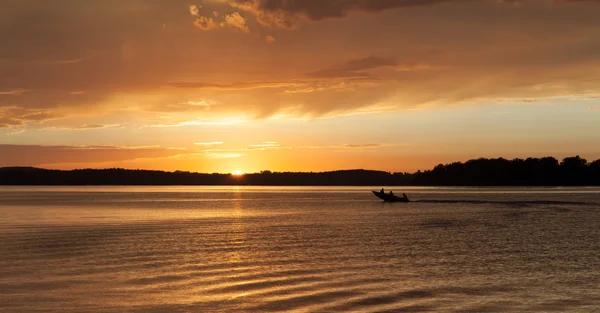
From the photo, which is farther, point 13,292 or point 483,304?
point 13,292

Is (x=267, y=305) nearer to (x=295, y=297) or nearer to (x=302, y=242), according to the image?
(x=295, y=297)

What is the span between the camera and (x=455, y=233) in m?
50.7

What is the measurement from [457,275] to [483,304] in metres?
6.42

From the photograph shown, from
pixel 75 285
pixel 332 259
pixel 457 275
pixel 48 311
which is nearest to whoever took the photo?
pixel 48 311

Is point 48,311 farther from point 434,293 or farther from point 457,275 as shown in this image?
point 457,275

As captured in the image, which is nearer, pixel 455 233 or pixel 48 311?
pixel 48 311

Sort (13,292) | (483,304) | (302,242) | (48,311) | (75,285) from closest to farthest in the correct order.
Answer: (48,311) → (483,304) → (13,292) → (75,285) → (302,242)

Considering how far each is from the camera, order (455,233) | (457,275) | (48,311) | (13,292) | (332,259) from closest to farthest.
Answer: (48,311)
(13,292)
(457,275)
(332,259)
(455,233)

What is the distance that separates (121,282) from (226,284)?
4.26 metres

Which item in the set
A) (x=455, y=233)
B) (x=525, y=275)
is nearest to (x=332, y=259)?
(x=525, y=275)

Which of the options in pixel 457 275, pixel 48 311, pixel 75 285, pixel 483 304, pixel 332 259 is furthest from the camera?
pixel 332 259

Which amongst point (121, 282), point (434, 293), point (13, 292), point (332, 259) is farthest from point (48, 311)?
point (332, 259)

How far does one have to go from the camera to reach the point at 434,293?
75.5 ft

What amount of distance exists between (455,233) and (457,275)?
23.8m
